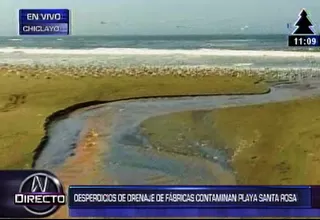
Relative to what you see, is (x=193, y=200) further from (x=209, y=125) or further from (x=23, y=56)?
(x=23, y=56)

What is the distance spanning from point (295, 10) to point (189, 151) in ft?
2.70

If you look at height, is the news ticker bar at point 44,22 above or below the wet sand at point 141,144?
above

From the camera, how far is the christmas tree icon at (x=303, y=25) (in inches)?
98.7

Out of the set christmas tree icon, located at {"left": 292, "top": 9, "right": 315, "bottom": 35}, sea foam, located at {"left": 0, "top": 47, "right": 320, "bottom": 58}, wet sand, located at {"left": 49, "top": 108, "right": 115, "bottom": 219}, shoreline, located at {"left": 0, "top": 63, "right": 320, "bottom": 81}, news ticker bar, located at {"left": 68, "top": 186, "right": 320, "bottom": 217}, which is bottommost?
news ticker bar, located at {"left": 68, "top": 186, "right": 320, "bottom": 217}

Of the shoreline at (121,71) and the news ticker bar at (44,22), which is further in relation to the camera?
the shoreline at (121,71)

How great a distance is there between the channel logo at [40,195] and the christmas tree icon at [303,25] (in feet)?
4.29

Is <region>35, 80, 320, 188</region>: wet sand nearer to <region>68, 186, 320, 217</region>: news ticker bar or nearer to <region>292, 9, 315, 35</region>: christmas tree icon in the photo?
<region>68, 186, 320, 217</region>: news ticker bar

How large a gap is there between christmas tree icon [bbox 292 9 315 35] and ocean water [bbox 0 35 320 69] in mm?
75

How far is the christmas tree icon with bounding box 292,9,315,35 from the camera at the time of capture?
8.23 ft

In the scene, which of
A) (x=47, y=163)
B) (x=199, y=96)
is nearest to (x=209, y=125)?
(x=199, y=96)

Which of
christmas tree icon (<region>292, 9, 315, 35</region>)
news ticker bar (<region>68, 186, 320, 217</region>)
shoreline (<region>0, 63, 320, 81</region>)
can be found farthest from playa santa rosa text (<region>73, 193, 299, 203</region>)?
christmas tree icon (<region>292, 9, 315, 35</region>)

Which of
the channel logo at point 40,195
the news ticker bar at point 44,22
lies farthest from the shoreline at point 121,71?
the channel logo at point 40,195

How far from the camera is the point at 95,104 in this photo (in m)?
2.64

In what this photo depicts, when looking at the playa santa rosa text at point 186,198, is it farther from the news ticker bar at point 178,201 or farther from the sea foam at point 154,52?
the sea foam at point 154,52
